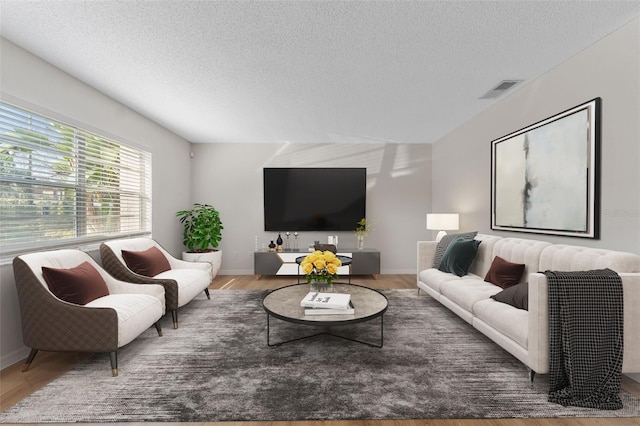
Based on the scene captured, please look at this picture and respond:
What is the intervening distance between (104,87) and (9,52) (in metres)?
0.86

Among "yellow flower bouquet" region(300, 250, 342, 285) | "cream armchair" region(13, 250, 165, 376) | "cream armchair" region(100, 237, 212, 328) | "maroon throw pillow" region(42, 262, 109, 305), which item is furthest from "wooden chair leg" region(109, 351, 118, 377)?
"yellow flower bouquet" region(300, 250, 342, 285)

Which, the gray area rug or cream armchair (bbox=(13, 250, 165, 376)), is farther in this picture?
cream armchair (bbox=(13, 250, 165, 376))

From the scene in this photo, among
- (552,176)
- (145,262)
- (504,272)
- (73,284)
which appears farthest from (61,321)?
(552,176)

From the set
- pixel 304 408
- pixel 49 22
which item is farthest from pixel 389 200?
pixel 49 22

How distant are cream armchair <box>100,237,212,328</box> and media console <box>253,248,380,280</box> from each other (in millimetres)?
1562

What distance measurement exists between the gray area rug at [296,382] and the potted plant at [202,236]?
1946 millimetres

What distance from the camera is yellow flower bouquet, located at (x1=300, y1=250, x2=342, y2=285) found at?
8.96 feet

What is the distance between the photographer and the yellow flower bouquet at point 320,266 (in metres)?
2.73

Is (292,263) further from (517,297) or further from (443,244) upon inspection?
(517,297)

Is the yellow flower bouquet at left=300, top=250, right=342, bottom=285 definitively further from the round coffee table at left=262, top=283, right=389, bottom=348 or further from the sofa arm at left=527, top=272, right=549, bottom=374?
the sofa arm at left=527, top=272, right=549, bottom=374

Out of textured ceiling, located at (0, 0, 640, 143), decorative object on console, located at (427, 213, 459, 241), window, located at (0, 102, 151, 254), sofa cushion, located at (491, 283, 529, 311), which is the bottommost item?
sofa cushion, located at (491, 283, 529, 311)

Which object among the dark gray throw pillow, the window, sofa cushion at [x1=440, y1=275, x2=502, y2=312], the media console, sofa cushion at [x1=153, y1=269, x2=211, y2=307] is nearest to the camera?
the window

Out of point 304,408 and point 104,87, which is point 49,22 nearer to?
point 104,87

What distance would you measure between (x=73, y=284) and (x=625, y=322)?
152 inches
